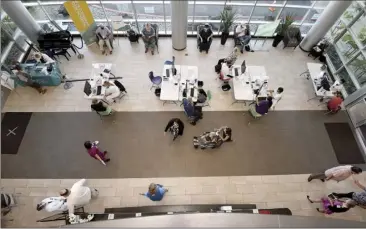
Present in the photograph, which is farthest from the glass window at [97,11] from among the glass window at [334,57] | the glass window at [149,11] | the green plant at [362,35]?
the green plant at [362,35]

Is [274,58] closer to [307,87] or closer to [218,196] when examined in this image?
[307,87]

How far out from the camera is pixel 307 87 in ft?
27.3

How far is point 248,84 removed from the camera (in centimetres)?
749

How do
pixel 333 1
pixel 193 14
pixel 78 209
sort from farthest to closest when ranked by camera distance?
1. pixel 193 14
2. pixel 333 1
3. pixel 78 209

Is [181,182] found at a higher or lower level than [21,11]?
lower

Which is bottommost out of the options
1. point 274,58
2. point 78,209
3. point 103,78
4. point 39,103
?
point 78,209

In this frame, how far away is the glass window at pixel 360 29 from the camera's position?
728cm

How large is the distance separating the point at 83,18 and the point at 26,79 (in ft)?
8.39

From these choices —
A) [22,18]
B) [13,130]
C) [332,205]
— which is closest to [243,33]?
[332,205]

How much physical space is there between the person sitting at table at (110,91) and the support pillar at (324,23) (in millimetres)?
6779

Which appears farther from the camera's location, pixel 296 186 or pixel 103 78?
pixel 103 78

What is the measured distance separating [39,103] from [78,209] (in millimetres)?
3661

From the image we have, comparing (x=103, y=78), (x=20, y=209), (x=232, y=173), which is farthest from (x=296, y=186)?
(x=20, y=209)

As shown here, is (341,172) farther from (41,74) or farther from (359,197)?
(41,74)
